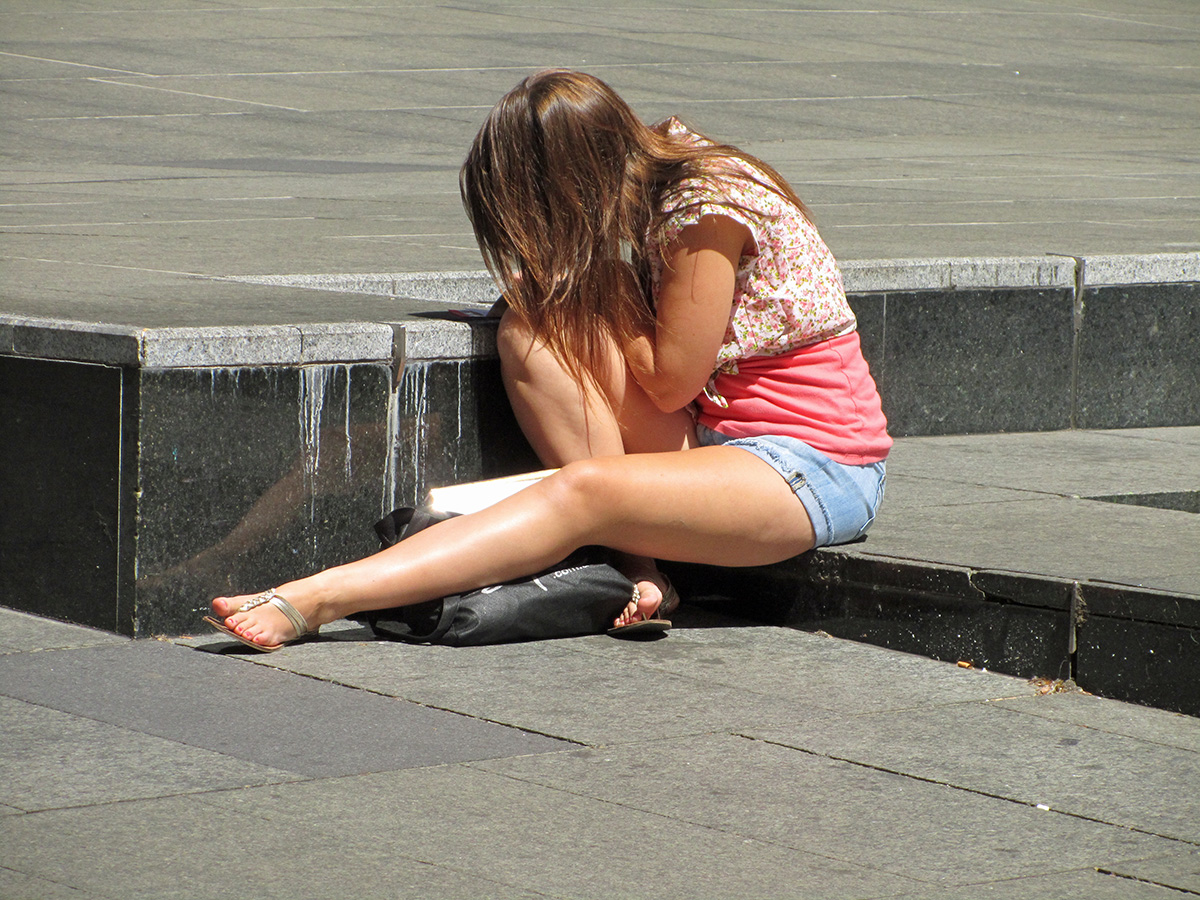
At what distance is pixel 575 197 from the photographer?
397 cm

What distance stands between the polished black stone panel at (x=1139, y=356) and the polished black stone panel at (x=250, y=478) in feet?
8.84

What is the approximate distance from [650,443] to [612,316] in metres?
0.32

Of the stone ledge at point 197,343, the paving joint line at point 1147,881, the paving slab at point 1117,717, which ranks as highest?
the stone ledge at point 197,343

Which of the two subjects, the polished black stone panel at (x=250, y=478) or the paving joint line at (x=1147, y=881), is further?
the polished black stone panel at (x=250, y=478)

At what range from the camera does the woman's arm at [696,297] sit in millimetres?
3939

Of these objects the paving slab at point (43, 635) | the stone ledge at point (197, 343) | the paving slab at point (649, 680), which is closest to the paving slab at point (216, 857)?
the paving slab at point (649, 680)

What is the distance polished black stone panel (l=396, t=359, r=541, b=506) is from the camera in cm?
432

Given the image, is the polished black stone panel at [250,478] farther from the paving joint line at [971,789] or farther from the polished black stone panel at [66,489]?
the paving joint line at [971,789]

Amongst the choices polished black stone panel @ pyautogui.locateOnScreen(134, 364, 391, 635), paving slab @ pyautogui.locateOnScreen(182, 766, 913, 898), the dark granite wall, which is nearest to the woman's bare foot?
polished black stone panel @ pyautogui.locateOnScreen(134, 364, 391, 635)

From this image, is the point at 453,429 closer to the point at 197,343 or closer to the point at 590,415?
the point at 590,415

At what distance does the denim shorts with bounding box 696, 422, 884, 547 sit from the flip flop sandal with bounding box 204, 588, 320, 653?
102 centimetres

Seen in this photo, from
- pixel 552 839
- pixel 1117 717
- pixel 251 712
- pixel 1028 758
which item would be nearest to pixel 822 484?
pixel 1117 717

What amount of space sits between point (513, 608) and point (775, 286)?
0.91 metres

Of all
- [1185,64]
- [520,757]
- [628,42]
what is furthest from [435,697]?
[1185,64]
